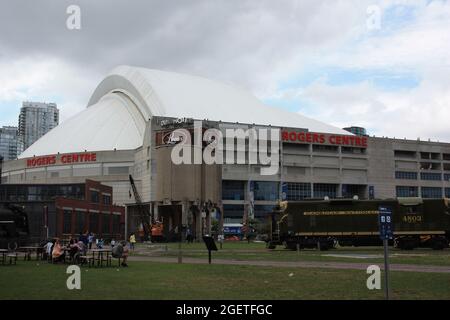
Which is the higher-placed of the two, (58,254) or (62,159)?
(62,159)

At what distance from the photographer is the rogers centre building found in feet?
390

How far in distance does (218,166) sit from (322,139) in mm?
33971

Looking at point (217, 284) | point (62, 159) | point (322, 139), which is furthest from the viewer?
point (62, 159)

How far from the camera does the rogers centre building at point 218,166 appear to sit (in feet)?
390

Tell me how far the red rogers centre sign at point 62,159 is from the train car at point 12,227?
88807 millimetres

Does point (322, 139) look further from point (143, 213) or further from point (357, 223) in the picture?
point (357, 223)

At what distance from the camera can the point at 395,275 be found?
21.9 m

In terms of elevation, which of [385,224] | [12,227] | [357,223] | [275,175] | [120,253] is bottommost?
[120,253]

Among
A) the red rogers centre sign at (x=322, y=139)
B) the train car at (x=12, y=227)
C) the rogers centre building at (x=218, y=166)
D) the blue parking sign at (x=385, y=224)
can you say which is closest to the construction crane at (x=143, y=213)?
the rogers centre building at (x=218, y=166)

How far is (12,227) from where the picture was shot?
39969 mm

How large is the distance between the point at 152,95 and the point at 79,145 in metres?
23.0

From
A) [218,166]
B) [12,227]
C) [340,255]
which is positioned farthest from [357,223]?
[218,166]

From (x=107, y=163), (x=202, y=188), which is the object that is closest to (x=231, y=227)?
(x=202, y=188)

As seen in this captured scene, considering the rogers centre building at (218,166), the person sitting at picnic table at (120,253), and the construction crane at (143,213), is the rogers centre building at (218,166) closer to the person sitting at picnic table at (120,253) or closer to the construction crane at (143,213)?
the construction crane at (143,213)
